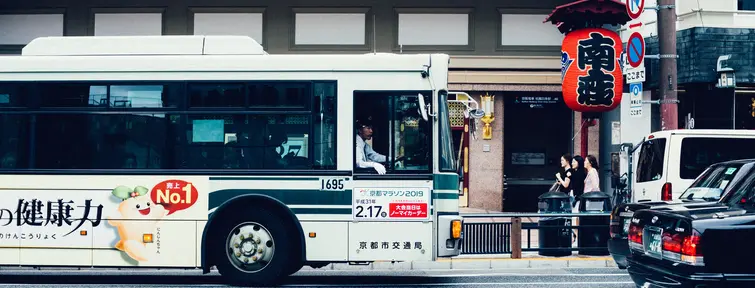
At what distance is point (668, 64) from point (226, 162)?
29.7ft

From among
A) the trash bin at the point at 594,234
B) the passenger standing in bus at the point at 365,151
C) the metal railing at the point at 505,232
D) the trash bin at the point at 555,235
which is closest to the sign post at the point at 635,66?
the trash bin at the point at 594,234

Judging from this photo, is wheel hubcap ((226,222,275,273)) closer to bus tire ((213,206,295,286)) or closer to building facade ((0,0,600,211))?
bus tire ((213,206,295,286))

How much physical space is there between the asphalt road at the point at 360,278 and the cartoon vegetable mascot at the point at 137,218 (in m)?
0.65

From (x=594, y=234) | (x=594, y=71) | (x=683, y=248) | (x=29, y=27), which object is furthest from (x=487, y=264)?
(x=29, y=27)

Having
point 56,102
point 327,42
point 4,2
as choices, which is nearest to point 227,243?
point 56,102

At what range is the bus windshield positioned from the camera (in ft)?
35.7

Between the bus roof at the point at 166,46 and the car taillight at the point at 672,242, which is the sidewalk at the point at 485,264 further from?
the car taillight at the point at 672,242

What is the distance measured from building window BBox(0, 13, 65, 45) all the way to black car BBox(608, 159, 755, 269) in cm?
1698

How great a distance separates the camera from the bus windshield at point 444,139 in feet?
35.7

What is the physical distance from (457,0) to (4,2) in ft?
37.0

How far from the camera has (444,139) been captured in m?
10.9

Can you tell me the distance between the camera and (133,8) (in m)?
23.0

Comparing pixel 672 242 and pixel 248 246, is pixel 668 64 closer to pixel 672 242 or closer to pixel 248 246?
pixel 248 246

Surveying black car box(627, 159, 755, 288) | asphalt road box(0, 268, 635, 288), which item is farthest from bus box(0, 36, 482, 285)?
black car box(627, 159, 755, 288)
